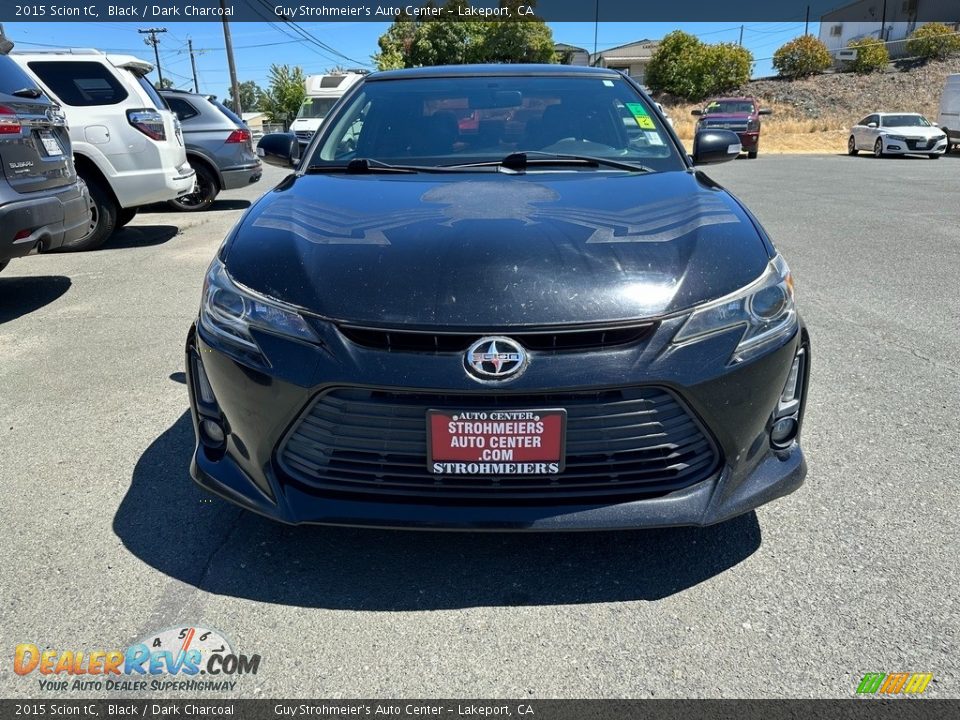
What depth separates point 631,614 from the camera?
212cm

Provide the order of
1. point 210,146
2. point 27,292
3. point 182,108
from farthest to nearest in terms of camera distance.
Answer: point 182,108, point 210,146, point 27,292

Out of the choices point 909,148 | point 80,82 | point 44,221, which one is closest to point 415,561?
point 44,221

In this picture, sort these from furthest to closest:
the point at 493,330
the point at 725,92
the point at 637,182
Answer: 1. the point at 725,92
2. the point at 637,182
3. the point at 493,330

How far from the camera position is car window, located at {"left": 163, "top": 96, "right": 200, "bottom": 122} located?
1032cm

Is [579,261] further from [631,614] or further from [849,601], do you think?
[849,601]

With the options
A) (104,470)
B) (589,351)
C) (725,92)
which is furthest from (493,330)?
(725,92)

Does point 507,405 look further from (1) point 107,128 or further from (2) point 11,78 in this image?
(1) point 107,128

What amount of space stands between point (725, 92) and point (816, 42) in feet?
24.4

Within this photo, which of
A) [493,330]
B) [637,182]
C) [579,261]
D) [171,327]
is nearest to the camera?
[493,330]

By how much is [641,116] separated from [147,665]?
9.64ft

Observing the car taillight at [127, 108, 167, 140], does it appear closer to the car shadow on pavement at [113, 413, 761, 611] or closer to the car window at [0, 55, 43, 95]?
the car window at [0, 55, 43, 95]

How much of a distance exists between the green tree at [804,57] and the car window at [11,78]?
54.9m

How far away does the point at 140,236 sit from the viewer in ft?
27.8

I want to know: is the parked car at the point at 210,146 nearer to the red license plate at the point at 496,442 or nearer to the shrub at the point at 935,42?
the red license plate at the point at 496,442
